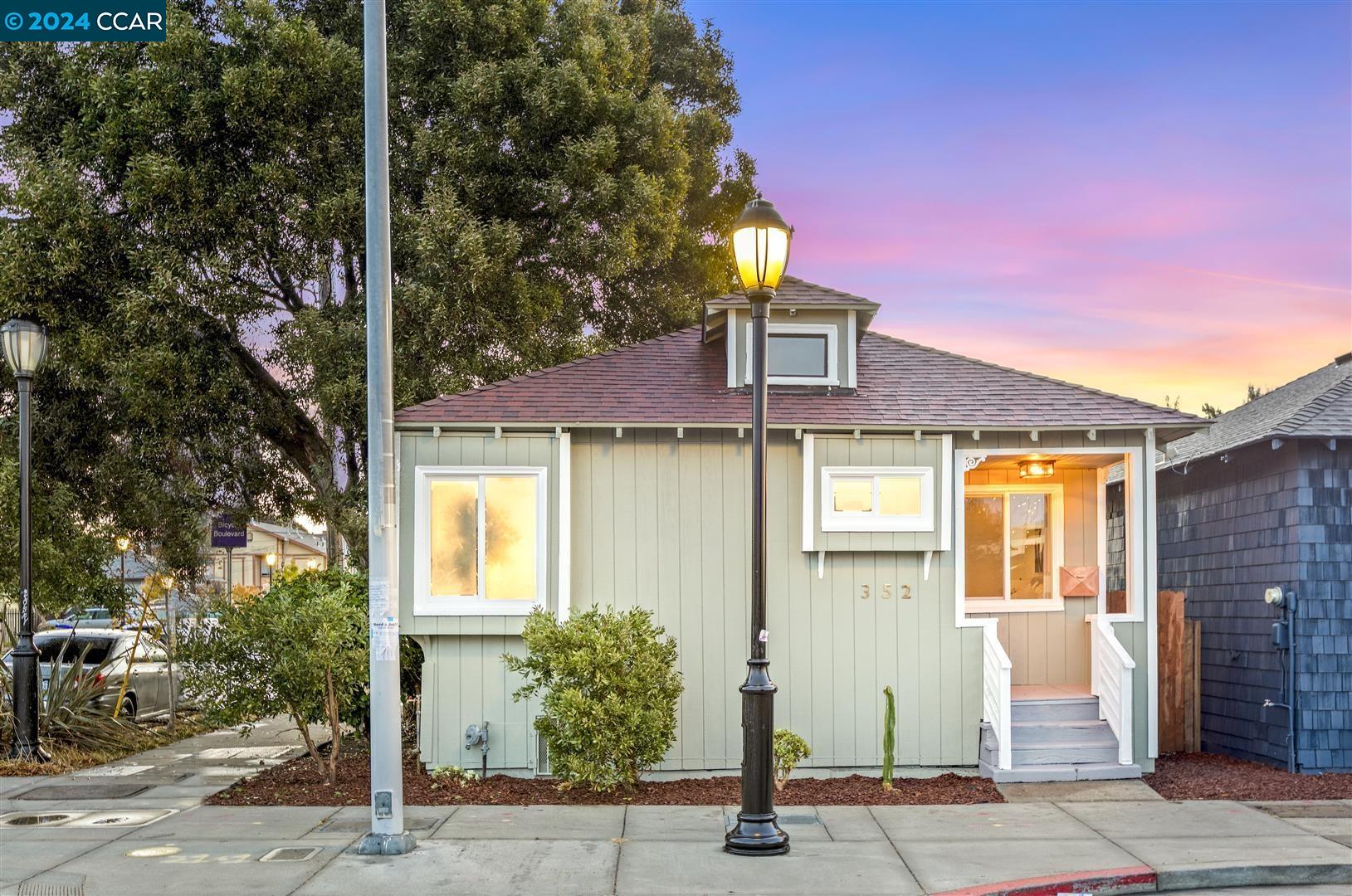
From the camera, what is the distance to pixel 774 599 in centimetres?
1105

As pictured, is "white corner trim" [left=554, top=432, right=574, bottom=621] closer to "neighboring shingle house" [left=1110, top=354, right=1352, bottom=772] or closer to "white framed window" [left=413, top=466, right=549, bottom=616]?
"white framed window" [left=413, top=466, right=549, bottom=616]

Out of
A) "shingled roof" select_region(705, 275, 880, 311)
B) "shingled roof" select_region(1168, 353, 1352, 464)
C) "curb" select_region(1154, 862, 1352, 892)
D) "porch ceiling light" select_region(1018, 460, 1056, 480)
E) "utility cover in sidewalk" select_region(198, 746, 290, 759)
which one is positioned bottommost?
"utility cover in sidewalk" select_region(198, 746, 290, 759)

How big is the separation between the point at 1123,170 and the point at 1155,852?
9.05 meters

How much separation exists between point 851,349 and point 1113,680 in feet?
13.7

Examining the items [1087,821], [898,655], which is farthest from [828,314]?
[1087,821]

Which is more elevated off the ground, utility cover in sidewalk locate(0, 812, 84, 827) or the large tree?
the large tree

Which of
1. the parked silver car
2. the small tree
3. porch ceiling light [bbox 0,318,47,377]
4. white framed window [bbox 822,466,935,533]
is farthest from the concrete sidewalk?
the parked silver car

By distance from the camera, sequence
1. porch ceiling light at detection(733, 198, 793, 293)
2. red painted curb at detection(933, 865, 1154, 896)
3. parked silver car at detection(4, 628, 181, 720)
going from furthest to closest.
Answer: parked silver car at detection(4, 628, 181, 720) → porch ceiling light at detection(733, 198, 793, 293) → red painted curb at detection(933, 865, 1154, 896)

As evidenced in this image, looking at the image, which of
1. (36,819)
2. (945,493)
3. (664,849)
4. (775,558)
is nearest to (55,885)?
(36,819)

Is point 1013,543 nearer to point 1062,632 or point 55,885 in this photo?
point 1062,632

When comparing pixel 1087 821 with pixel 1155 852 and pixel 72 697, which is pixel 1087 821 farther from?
pixel 72 697

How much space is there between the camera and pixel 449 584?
1088 centimetres

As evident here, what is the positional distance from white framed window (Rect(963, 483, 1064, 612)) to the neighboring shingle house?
187 centimetres

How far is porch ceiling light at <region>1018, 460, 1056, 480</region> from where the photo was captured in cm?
1227
